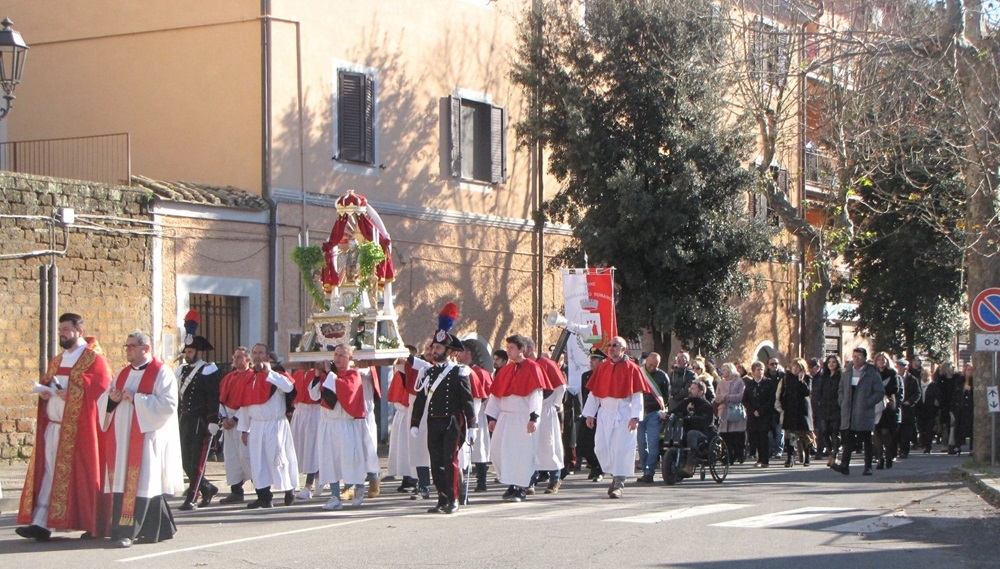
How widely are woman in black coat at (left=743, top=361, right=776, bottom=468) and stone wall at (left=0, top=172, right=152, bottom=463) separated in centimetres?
921

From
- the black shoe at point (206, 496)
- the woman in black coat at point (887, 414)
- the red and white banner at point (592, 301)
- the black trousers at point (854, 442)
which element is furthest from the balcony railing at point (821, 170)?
the black shoe at point (206, 496)

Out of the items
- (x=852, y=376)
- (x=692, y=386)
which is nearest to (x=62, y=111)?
(x=692, y=386)

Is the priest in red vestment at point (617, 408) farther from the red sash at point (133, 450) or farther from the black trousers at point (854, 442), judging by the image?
the red sash at point (133, 450)

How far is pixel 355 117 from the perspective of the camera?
77.4 feet

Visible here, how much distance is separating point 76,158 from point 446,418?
11245 mm

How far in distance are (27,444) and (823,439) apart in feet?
42.9

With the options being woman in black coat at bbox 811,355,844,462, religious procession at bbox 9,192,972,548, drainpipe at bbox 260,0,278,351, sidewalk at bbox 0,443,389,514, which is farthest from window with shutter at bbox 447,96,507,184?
woman in black coat at bbox 811,355,844,462

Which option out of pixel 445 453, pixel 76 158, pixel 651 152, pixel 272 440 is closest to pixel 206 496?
pixel 272 440

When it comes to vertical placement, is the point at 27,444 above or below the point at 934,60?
below

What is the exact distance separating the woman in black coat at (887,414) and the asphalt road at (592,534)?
3.02 m

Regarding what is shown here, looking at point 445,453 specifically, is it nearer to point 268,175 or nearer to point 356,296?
point 356,296

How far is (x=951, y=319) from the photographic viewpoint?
3416 centimetres

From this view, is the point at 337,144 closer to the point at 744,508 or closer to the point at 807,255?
the point at 807,255

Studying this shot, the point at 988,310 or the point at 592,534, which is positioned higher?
the point at 988,310
